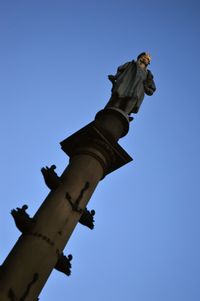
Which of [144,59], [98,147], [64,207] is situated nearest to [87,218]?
[64,207]

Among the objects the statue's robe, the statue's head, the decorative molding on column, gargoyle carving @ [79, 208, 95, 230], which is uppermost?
the statue's head

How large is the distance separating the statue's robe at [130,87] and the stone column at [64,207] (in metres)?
0.67

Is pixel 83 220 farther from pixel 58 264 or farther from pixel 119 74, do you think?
pixel 119 74

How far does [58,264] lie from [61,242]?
660mm

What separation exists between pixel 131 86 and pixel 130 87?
0.06 m

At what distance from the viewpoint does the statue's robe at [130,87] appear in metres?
11.5

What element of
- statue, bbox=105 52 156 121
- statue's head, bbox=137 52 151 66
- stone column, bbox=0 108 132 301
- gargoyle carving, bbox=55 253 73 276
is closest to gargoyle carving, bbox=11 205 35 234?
stone column, bbox=0 108 132 301

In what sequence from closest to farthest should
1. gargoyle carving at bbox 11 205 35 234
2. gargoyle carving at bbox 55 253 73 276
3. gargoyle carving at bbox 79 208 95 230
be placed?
gargoyle carving at bbox 11 205 35 234, gargoyle carving at bbox 55 253 73 276, gargoyle carving at bbox 79 208 95 230

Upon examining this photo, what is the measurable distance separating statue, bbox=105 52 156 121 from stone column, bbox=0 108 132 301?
0.67 m

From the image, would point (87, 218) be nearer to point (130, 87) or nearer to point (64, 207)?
point (64, 207)

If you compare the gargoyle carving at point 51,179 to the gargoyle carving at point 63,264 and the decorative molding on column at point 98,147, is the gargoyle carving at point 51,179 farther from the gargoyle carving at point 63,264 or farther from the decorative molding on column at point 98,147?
the gargoyle carving at point 63,264

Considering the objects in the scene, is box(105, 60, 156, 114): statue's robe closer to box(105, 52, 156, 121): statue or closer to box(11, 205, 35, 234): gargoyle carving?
box(105, 52, 156, 121): statue

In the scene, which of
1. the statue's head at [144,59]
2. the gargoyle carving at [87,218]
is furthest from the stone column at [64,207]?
the statue's head at [144,59]

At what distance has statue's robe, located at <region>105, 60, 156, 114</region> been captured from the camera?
453 inches
